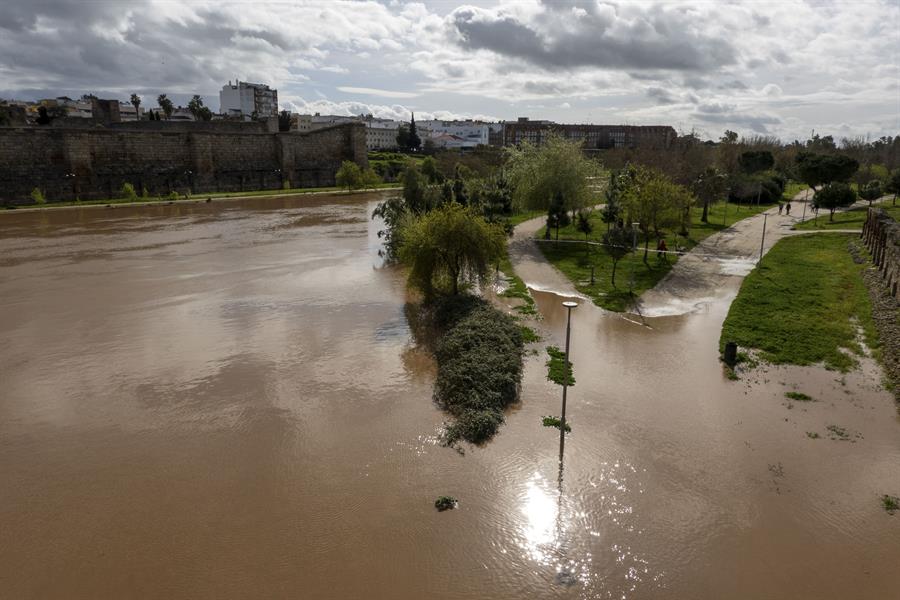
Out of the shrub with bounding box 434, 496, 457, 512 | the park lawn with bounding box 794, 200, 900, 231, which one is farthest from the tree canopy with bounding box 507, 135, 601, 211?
the shrub with bounding box 434, 496, 457, 512

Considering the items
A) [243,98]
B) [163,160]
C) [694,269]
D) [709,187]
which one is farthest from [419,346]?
[243,98]

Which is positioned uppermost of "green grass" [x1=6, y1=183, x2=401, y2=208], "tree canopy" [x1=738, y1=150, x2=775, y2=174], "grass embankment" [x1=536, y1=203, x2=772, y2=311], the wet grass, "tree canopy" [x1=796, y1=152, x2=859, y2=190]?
"tree canopy" [x1=738, y1=150, x2=775, y2=174]

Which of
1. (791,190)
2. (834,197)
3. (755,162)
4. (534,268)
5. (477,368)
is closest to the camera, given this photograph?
(477,368)

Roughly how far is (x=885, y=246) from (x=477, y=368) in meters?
18.2

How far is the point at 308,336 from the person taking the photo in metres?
16.7

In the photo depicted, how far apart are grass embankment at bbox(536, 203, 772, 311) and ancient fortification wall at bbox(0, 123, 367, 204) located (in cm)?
4042

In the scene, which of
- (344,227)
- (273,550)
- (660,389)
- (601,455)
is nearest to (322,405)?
(273,550)

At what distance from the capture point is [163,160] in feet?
186

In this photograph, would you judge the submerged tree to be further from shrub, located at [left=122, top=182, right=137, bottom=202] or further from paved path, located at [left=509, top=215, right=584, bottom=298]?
shrub, located at [left=122, top=182, right=137, bottom=202]

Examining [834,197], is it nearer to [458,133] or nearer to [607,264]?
[607,264]

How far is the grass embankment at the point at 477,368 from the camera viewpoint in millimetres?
11273

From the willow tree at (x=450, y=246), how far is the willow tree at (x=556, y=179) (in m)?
12.3

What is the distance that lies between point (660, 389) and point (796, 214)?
1405 inches

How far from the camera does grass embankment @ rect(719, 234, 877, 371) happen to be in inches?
583
